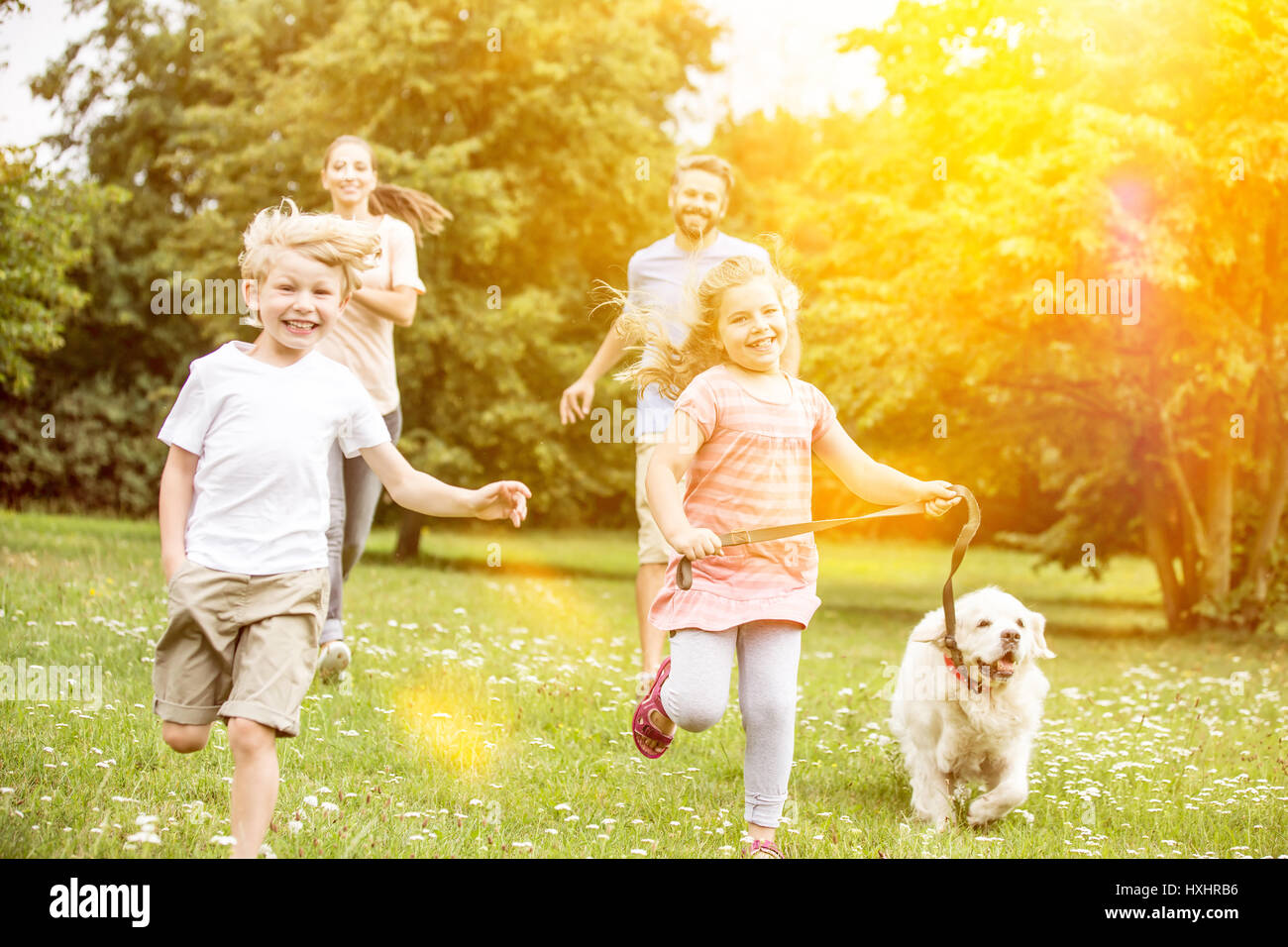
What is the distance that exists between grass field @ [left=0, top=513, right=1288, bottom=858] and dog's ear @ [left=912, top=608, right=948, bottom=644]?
73cm

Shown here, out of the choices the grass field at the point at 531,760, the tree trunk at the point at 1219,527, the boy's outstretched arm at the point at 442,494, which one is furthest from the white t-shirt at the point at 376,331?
the tree trunk at the point at 1219,527

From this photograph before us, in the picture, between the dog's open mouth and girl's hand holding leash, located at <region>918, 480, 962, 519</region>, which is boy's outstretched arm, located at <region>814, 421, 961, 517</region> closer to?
girl's hand holding leash, located at <region>918, 480, 962, 519</region>

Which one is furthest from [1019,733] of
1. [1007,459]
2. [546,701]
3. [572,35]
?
[572,35]

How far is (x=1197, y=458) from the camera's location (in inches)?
669

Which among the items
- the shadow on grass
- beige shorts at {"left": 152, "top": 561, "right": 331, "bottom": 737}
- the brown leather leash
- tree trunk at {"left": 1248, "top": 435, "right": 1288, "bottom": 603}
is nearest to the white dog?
the brown leather leash

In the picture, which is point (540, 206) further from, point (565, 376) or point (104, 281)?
point (104, 281)

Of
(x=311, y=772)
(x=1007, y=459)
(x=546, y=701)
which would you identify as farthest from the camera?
(x=1007, y=459)

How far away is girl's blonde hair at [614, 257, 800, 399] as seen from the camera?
4551 mm

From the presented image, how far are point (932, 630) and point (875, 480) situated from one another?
1.14m

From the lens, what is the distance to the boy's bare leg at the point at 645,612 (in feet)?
22.3

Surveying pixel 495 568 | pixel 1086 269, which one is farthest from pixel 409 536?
pixel 1086 269
